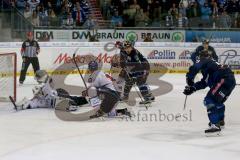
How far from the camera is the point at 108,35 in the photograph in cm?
1764

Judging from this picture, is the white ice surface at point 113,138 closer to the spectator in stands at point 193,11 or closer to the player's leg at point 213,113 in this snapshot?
the player's leg at point 213,113

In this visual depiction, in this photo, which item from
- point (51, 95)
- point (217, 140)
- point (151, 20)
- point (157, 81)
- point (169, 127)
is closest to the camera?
point (217, 140)

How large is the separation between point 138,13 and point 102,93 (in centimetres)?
850

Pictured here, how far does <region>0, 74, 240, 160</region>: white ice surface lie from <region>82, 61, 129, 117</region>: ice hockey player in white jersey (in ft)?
1.07

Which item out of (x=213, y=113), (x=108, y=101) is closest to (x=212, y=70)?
(x=213, y=113)

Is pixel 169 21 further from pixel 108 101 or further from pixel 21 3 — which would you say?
pixel 108 101

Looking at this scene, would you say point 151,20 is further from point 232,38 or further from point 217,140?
point 217,140

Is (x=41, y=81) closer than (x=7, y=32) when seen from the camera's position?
Yes

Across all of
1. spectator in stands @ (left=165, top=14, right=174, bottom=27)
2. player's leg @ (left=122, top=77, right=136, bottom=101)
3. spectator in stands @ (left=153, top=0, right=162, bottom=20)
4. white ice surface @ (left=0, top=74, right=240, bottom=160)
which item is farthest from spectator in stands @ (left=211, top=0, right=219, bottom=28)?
white ice surface @ (left=0, top=74, right=240, bottom=160)

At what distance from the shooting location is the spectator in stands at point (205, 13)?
1750 centimetres

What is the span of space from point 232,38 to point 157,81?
3.57 m

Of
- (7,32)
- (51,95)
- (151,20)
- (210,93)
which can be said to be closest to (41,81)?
(51,95)

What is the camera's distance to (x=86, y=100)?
36.4 feet

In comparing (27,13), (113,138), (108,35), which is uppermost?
(27,13)
